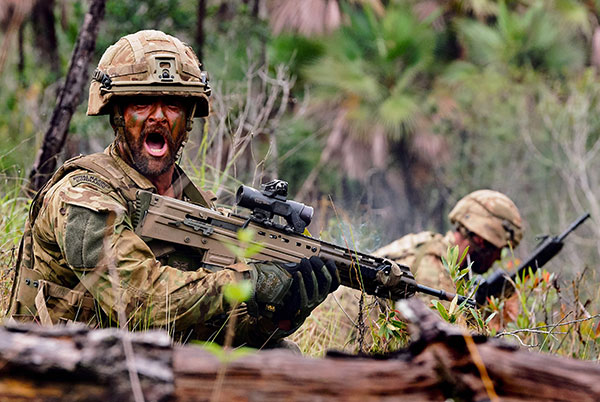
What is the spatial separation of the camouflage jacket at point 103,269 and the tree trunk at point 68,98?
194cm

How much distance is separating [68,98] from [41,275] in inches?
94.8

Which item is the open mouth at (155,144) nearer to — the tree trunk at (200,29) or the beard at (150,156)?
the beard at (150,156)

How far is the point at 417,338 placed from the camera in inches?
72.6

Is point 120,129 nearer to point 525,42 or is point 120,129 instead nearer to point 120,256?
point 120,256

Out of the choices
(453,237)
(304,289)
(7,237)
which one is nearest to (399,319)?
(304,289)

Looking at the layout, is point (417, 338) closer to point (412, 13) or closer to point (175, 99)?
point (175, 99)

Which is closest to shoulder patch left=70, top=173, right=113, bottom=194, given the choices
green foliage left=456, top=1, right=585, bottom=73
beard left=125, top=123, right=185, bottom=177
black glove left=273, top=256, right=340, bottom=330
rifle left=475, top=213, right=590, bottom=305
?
beard left=125, top=123, right=185, bottom=177

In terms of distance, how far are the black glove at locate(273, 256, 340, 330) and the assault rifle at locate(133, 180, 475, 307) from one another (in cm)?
13

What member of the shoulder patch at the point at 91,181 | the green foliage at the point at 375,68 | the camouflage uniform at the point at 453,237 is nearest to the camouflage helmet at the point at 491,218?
the camouflage uniform at the point at 453,237

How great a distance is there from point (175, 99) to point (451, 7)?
58.0 ft

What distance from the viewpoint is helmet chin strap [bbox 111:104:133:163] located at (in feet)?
11.8

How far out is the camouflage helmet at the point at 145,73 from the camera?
3541mm

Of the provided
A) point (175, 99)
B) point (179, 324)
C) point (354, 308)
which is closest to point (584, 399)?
point (179, 324)

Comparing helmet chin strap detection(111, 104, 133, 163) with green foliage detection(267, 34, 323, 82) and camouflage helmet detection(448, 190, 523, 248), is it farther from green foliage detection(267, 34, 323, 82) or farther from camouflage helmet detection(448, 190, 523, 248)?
green foliage detection(267, 34, 323, 82)
